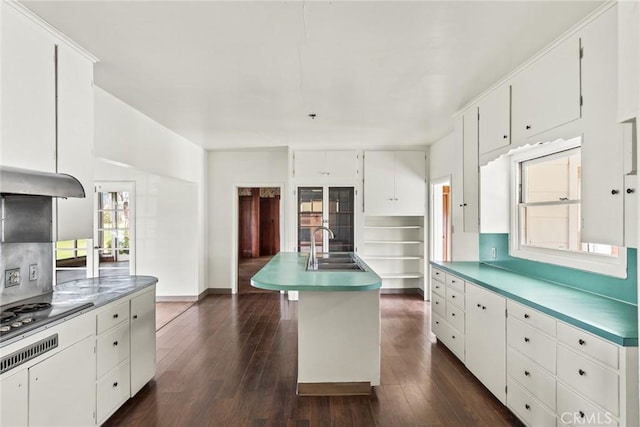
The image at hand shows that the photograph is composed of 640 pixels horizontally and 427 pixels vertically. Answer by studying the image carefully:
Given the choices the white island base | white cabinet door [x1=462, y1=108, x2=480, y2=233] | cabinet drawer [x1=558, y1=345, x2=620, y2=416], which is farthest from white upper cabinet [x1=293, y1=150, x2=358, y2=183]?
cabinet drawer [x1=558, y1=345, x2=620, y2=416]

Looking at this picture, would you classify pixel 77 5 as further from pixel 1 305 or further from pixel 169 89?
pixel 1 305

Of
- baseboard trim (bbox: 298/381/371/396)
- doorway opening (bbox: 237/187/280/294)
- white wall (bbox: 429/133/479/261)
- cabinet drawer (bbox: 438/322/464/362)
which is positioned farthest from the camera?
doorway opening (bbox: 237/187/280/294)

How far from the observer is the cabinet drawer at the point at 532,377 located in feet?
6.08

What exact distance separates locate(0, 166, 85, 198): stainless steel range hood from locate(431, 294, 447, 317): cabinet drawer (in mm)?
3284

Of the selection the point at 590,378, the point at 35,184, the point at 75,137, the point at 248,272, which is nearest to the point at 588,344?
the point at 590,378

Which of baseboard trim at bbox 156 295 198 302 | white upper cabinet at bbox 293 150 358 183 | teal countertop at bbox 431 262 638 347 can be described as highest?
white upper cabinet at bbox 293 150 358 183

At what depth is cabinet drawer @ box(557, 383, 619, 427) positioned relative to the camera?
4.99 feet

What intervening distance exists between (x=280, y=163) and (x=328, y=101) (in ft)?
8.98

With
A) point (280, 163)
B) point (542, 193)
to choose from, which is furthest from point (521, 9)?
point (280, 163)

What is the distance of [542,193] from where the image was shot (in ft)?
9.61

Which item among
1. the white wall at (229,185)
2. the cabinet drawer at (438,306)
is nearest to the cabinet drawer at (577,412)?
the cabinet drawer at (438,306)

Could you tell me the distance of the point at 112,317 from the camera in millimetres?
2174

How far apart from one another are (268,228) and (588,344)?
424 inches

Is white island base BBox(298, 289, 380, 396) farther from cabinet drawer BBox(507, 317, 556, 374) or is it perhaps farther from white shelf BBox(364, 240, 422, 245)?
Answer: white shelf BBox(364, 240, 422, 245)
